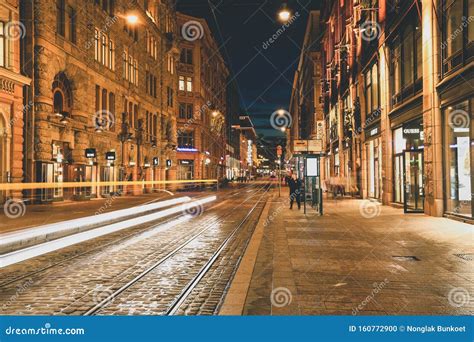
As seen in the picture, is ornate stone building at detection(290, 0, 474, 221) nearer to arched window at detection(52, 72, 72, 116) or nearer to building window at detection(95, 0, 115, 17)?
arched window at detection(52, 72, 72, 116)

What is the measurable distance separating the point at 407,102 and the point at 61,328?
60.6 ft

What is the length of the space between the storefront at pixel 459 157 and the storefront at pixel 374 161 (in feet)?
29.6

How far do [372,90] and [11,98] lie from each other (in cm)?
2052

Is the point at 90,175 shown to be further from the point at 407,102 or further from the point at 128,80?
the point at 407,102

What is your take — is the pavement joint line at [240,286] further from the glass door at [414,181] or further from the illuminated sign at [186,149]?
the illuminated sign at [186,149]

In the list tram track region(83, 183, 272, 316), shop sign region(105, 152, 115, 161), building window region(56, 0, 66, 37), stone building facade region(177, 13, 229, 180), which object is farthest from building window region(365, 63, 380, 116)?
stone building facade region(177, 13, 229, 180)

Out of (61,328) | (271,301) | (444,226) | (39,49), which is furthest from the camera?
(39,49)

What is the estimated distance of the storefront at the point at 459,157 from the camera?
15.4 meters

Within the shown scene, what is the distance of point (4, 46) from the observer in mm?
24984

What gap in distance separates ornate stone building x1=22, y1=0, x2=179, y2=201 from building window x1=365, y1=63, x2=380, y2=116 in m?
14.1

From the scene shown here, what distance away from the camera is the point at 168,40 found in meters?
57.9

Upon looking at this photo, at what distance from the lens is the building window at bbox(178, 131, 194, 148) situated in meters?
72.1

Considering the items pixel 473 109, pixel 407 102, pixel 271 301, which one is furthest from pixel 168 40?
pixel 271 301

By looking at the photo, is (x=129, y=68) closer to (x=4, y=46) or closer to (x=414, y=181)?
(x=4, y=46)
